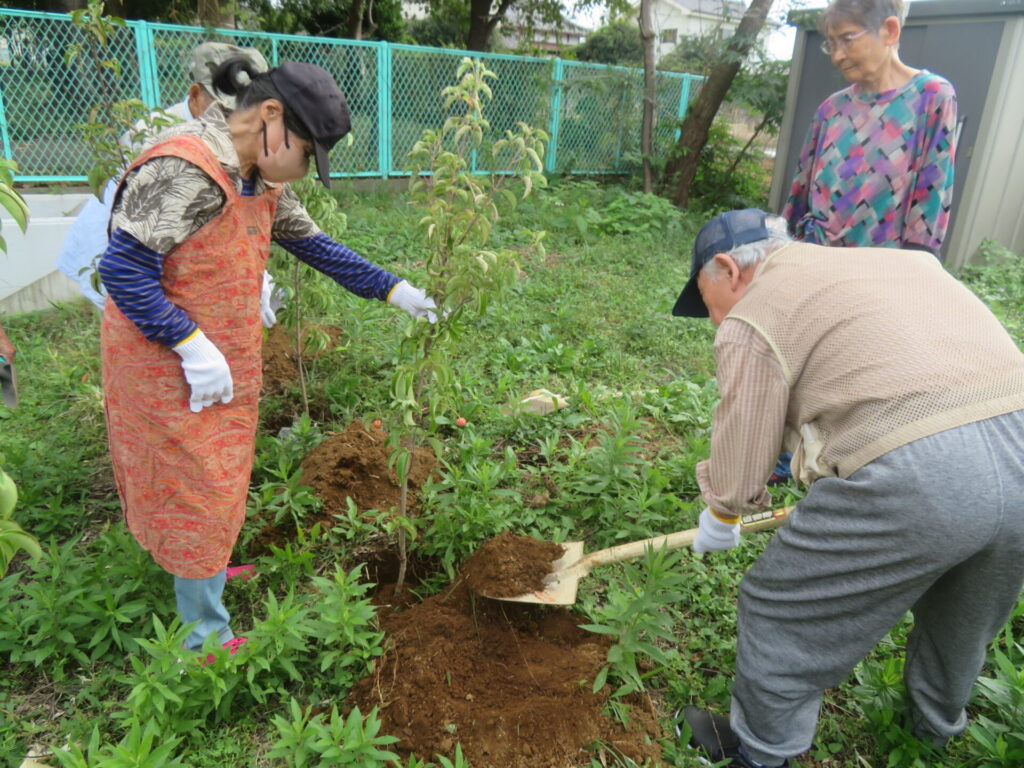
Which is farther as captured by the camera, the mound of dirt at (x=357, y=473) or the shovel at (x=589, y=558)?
the mound of dirt at (x=357, y=473)

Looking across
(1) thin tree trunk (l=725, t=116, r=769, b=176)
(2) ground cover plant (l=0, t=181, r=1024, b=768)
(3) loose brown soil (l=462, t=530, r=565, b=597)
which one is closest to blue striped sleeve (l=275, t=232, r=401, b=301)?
(2) ground cover plant (l=0, t=181, r=1024, b=768)

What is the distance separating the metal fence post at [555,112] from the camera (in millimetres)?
9500

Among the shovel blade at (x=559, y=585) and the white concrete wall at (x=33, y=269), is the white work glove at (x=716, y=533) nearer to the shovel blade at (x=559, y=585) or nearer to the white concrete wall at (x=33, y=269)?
the shovel blade at (x=559, y=585)

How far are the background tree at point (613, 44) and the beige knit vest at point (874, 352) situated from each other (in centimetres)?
1328

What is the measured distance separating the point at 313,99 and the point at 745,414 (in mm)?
1346

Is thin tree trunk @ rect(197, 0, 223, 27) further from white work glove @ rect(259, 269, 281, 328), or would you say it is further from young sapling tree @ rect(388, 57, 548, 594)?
young sapling tree @ rect(388, 57, 548, 594)

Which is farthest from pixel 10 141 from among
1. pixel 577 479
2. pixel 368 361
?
pixel 577 479

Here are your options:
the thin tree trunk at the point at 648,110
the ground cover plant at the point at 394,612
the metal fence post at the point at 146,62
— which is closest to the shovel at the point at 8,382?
the ground cover plant at the point at 394,612

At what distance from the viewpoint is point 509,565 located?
8.08 feet

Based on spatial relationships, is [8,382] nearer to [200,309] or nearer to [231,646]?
[200,309]

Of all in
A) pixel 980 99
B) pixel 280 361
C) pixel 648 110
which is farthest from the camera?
pixel 648 110

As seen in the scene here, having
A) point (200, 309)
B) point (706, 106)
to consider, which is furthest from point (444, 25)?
point (200, 309)

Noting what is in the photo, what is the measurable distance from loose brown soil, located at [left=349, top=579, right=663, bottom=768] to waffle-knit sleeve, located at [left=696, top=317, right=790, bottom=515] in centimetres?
79

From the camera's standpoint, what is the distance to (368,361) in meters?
4.12
